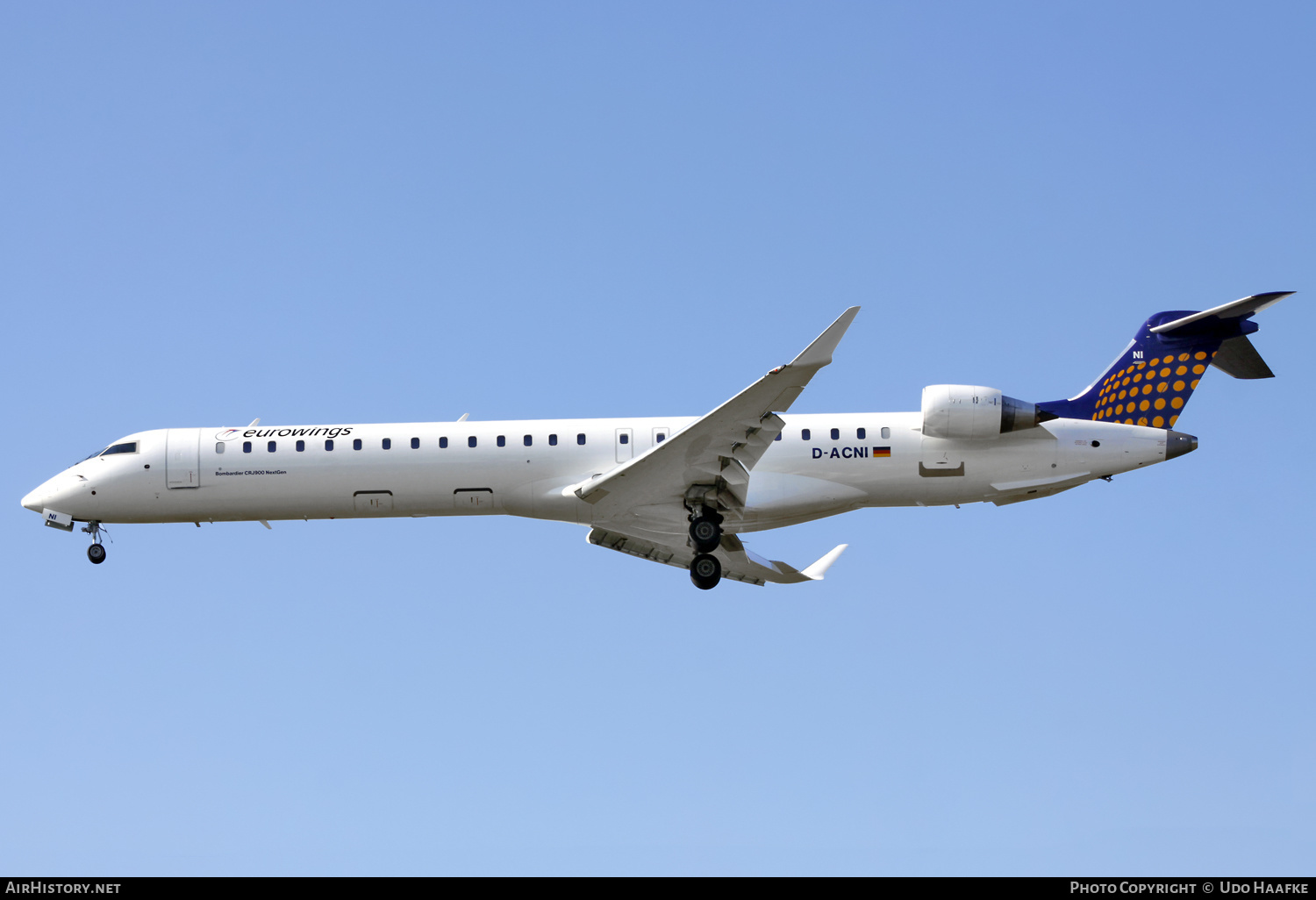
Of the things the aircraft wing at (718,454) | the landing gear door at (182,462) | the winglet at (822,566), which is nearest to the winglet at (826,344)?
the aircraft wing at (718,454)

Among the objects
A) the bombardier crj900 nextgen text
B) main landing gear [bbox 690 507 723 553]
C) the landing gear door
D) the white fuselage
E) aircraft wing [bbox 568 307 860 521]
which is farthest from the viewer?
the landing gear door

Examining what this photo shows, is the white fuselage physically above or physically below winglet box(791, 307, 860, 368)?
below

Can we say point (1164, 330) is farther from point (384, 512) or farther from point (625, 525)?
point (384, 512)

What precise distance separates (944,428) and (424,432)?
369 inches

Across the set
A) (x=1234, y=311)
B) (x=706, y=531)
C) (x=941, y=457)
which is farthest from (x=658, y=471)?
(x=1234, y=311)

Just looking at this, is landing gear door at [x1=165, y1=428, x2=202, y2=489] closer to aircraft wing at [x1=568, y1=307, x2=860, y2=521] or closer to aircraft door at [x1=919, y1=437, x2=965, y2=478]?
aircraft wing at [x1=568, y1=307, x2=860, y2=521]

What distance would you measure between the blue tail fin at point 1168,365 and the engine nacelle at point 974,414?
129cm

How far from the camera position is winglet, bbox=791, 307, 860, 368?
62.4 ft

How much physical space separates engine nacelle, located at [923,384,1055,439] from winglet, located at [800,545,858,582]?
4.66 metres

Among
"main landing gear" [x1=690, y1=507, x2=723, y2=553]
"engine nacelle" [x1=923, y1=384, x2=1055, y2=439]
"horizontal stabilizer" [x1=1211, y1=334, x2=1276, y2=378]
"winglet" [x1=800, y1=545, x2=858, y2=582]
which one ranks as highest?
"horizontal stabilizer" [x1=1211, y1=334, x2=1276, y2=378]

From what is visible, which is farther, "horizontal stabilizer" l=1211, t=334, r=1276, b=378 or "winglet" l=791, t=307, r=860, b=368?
"horizontal stabilizer" l=1211, t=334, r=1276, b=378

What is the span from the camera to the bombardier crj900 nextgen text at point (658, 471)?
74.6 ft

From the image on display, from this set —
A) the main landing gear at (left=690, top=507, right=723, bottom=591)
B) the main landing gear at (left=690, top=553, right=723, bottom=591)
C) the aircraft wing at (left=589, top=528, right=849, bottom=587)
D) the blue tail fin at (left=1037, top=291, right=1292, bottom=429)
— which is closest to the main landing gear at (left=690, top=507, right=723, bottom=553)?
the main landing gear at (left=690, top=507, right=723, bottom=591)

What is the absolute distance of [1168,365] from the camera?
24.2 metres
